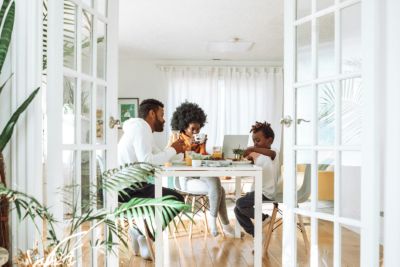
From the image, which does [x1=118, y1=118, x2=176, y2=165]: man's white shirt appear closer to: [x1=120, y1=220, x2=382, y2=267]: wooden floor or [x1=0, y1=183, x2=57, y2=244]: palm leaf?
[x1=120, y1=220, x2=382, y2=267]: wooden floor

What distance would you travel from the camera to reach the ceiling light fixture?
5902 millimetres

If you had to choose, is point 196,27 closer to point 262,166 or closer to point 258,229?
point 262,166

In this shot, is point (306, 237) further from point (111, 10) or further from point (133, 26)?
point (133, 26)

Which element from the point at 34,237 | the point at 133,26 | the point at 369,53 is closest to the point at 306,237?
the point at 369,53

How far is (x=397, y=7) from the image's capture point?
1.78 m

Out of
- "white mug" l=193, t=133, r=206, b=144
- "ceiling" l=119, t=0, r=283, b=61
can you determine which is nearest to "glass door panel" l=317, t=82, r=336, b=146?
"white mug" l=193, t=133, r=206, b=144

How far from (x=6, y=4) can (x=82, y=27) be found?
51 cm

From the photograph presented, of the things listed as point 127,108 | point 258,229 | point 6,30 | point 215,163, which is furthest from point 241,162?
point 127,108

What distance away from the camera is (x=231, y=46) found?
6.02 meters

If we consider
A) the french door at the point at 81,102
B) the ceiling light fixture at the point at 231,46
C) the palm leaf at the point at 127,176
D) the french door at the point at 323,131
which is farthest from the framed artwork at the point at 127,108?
the palm leaf at the point at 127,176

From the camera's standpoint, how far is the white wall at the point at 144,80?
7188 mm

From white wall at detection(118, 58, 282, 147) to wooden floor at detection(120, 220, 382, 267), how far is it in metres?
3.32

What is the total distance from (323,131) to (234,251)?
174 centimetres

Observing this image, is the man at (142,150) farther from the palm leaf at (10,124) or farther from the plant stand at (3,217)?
the palm leaf at (10,124)
